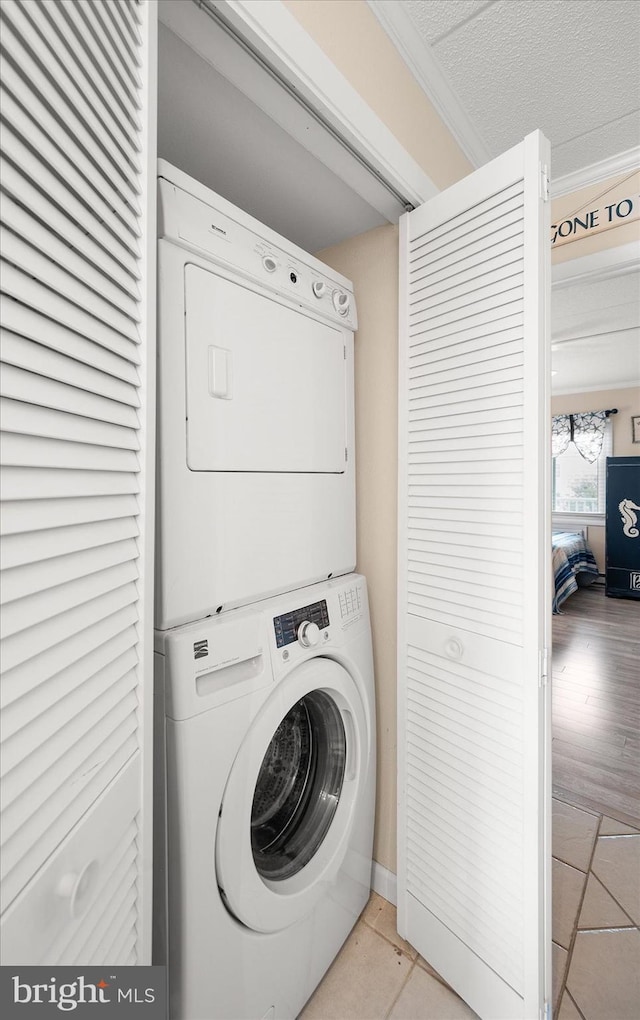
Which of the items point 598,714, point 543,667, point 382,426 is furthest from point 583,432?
point 543,667

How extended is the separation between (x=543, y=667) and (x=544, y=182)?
1.11m

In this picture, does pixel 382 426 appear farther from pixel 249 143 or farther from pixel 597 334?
pixel 597 334

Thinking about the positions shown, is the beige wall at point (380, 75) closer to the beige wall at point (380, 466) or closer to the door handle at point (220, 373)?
the beige wall at point (380, 466)

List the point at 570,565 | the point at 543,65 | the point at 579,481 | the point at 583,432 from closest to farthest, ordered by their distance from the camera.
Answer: the point at 543,65, the point at 570,565, the point at 583,432, the point at 579,481

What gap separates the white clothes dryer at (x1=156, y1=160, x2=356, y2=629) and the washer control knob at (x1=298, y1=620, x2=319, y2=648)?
0.11 meters

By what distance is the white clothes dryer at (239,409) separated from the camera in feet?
3.03

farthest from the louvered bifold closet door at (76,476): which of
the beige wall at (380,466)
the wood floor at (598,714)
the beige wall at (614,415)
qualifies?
the beige wall at (614,415)

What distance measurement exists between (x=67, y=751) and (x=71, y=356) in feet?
1.49

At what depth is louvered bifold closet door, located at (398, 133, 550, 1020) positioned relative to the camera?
1.09m

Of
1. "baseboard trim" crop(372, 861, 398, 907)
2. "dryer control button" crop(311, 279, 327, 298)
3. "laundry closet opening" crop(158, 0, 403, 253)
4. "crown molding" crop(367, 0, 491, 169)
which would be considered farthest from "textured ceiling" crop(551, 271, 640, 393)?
"baseboard trim" crop(372, 861, 398, 907)

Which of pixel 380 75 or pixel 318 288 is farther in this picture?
pixel 318 288

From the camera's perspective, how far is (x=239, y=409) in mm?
1062

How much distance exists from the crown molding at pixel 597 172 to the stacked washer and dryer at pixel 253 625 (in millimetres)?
1176

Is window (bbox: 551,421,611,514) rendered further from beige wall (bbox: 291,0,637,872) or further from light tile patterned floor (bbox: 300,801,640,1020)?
beige wall (bbox: 291,0,637,872)
